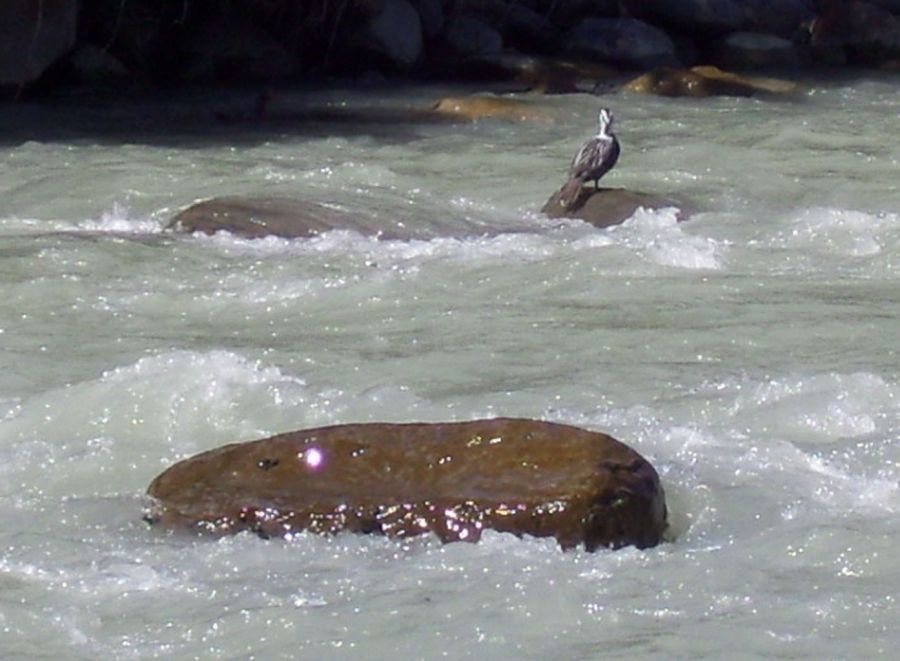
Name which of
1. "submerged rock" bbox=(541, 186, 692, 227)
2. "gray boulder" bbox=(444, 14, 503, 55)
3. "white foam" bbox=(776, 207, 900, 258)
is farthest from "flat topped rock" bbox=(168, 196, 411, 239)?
"gray boulder" bbox=(444, 14, 503, 55)

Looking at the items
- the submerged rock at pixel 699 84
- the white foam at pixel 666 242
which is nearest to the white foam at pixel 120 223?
Answer: the white foam at pixel 666 242

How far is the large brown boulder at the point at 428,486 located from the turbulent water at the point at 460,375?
73mm

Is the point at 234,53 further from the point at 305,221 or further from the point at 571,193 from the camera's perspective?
the point at 305,221

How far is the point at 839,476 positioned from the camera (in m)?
5.22

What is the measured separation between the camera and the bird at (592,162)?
935 centimetres

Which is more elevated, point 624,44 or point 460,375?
point 460,375

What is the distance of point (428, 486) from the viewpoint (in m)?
4.80

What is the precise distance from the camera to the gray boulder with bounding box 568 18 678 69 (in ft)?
53.6

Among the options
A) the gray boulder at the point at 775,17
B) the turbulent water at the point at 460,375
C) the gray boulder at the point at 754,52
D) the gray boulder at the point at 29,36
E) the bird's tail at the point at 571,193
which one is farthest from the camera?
the gray boulder at the point at 775,17

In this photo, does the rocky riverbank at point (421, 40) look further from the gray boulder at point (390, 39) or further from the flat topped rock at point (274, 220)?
the flat topped rock at point (274, 220)

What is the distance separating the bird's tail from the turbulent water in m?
0.15

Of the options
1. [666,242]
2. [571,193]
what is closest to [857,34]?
[571,193]

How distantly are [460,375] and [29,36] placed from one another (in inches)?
325

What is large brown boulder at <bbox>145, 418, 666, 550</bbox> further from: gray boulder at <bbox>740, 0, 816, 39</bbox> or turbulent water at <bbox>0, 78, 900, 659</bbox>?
gray boulder at <bbox>740, 0, 816, 39</bbox>
